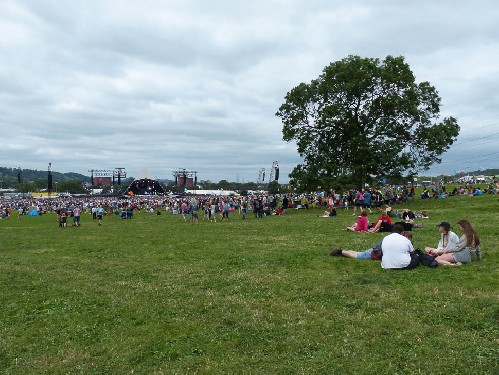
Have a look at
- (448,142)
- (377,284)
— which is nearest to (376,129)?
(448,142)

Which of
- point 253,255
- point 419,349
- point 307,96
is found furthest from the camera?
point 307,96

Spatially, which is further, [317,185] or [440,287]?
[317,185]

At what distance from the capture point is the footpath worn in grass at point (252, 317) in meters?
4.88

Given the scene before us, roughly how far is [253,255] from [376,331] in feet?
21.5

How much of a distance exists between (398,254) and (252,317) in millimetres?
4388

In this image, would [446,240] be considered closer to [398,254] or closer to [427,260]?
[427,260]

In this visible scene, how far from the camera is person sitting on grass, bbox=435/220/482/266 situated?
9.45 meters

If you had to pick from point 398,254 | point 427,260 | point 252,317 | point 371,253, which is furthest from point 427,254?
point 252,317

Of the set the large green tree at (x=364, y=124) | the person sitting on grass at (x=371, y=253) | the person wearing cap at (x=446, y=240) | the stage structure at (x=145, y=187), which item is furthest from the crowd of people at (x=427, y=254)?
the stage structure at (x=145, y=187)

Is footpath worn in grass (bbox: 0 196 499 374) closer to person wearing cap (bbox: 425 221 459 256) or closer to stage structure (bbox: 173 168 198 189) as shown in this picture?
person wearing cap (bbox: 425 221 459 256)

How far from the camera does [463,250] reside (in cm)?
952

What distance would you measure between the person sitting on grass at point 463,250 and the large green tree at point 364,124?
81.1 ft

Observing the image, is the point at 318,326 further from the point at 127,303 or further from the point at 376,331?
the point at 127,303

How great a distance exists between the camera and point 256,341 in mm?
5484
